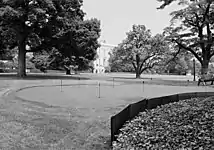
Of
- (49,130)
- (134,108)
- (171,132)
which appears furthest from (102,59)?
(171,132)

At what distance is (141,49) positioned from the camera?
3925 centimetres

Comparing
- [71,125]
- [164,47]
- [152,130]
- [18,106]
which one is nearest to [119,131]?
[152,130]

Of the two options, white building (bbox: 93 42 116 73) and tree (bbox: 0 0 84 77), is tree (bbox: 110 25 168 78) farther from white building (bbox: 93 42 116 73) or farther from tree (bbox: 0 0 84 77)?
white building (bbox: 93 42 116 73)

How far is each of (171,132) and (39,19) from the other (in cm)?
2046

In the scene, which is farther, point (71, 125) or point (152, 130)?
point (71, 125)

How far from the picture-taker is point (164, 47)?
37.5m

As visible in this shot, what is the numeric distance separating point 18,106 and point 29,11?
1591cm

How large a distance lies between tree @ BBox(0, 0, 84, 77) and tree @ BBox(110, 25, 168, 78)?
516 inches

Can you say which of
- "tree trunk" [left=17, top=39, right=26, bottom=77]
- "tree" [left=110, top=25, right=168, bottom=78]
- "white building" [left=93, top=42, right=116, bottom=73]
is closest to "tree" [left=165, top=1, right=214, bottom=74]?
"tree" [left=110, top=25, right=168, bottom=78]

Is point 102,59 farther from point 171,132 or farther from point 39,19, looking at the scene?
point 171,132

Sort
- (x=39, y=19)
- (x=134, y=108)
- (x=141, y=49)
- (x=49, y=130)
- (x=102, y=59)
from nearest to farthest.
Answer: (x=49, y=130)
(x=134, y=108)
(x=39, y=19)
(x=141, y=49)
(x=102, y=59)

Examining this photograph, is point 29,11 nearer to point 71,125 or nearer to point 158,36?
point 71,125

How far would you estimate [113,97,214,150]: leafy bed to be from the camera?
422 centimetres

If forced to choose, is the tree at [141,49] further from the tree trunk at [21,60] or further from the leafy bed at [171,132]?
the leafy bed at [171,132]
